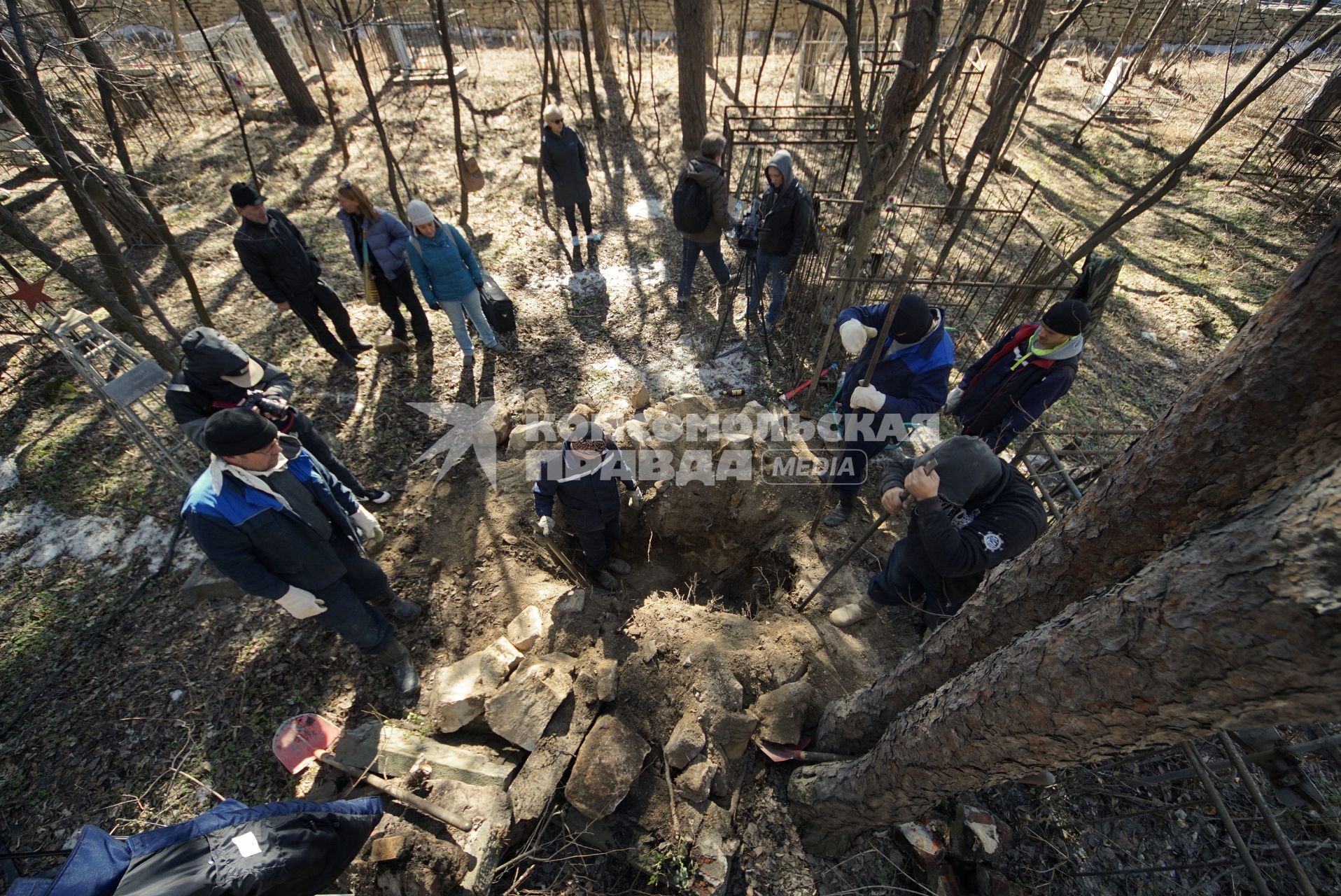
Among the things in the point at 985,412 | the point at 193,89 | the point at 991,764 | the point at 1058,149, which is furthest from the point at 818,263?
the point at 193,89

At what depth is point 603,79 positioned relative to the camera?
37.4ft

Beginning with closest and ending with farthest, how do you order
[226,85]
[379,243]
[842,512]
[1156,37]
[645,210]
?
1. [842,512]
2. [379,243]
3. [226,85]
4. [645,210]
5. [1156,37]

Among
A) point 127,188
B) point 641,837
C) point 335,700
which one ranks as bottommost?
point 335,700

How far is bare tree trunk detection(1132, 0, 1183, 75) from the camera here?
1036 cm

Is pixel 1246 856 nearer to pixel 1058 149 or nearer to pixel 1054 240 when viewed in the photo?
pixel 1054 240

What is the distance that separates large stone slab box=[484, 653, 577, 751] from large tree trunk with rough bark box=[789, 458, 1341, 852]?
1.91m

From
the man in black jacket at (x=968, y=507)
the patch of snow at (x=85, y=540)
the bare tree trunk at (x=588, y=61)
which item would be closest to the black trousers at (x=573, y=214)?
the bare tree trunk at (x=588, y=61)

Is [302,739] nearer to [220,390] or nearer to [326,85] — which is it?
[220,390]

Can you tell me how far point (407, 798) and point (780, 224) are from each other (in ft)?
16.7

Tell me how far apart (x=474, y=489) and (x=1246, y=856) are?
4598mm

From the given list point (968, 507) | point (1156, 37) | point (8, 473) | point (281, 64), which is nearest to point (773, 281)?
point (968, 507)

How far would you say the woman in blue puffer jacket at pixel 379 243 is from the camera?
15.0ft

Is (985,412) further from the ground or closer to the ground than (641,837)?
further from the ground

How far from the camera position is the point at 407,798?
2.66 metres
